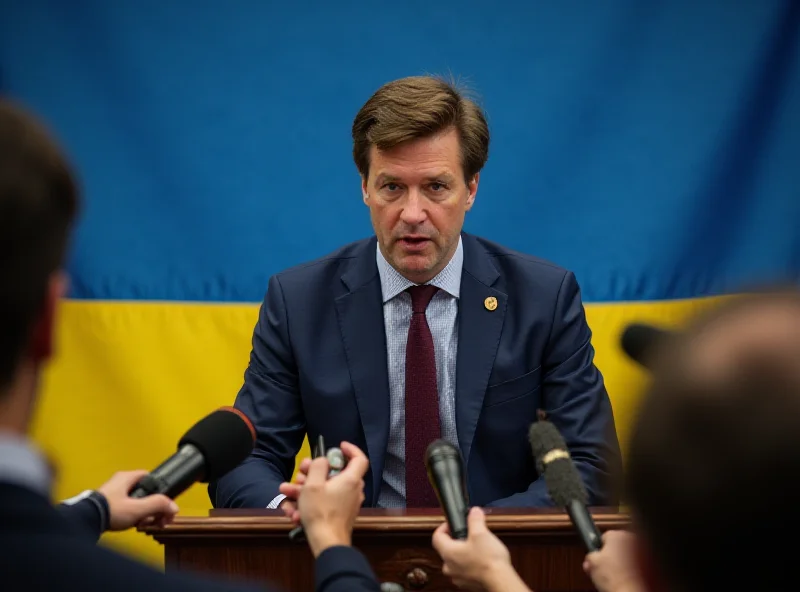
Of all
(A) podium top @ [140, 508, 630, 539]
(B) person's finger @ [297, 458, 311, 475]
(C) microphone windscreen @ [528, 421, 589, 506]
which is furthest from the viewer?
(A) podium top @ [140, 508, 630, 539]

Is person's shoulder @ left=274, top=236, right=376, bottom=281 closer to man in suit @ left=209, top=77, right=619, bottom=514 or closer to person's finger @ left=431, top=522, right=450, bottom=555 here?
man in suit @ left=209, top=77, right=619, bottom=514

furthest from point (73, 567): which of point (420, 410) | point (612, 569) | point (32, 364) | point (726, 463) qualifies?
point (420, 410)

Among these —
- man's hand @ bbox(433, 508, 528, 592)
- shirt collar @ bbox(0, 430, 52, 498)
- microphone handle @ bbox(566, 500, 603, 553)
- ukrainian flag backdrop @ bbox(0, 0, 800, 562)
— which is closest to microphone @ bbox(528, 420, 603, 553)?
microphone handle @ bbox(566, 500, 603, 553)

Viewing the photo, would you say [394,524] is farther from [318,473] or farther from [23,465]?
[23,465]

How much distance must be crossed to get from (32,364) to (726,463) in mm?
539

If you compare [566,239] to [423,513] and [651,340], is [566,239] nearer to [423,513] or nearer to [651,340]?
[423,513]

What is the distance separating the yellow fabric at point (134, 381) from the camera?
3105 millimetres

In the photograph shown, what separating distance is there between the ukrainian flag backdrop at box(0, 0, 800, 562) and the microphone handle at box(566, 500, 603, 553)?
181 cm

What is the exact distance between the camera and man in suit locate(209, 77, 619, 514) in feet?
7.97

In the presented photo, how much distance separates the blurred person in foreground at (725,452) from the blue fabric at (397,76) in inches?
95.5

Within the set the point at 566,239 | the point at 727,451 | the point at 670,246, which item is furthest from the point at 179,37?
the point at 727,451

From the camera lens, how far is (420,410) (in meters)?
2.41

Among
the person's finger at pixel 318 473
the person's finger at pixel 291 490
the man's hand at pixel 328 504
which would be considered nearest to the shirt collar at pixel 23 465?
the man's hand at pixel 328 504

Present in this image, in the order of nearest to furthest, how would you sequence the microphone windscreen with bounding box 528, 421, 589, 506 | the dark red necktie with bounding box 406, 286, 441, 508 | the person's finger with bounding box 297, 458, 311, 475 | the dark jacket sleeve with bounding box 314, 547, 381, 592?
1. the dark jacket sleeve with bounding box 314, 547, 381, 592
2. the microphone windscreen with bounding box 528, 421, 589, 506
3. the person's finger with bounding box 297, 458, 311, 475
4. the dark red necktie with bounding box 406, 286, 441, 508
